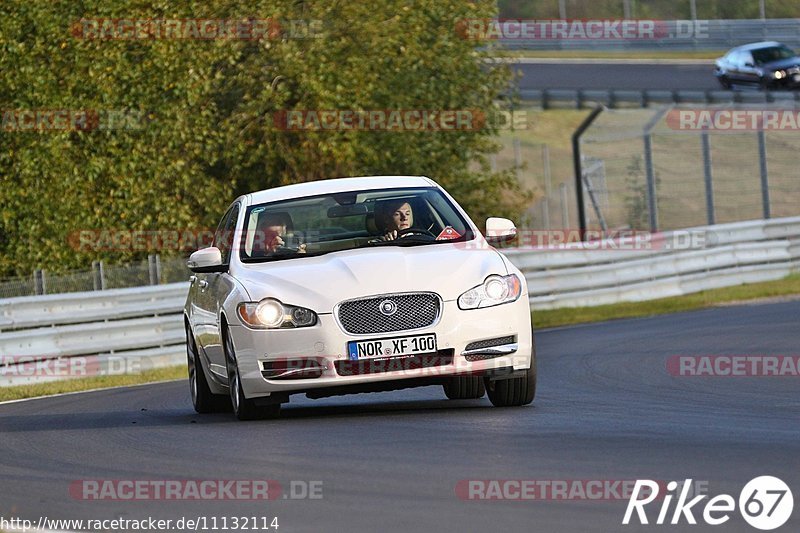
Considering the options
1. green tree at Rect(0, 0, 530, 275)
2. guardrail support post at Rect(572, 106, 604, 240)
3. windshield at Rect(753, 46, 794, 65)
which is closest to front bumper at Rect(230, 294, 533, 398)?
green tree at Rect(0, 0, 530, 275)

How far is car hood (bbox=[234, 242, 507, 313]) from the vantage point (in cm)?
1023

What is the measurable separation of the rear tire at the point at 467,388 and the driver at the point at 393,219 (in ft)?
3.59

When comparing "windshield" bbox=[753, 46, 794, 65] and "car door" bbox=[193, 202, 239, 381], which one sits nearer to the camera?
"car door" bbox=[193, 202, 239, 381]

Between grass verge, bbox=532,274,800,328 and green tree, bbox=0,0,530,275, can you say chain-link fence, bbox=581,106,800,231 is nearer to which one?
grass verge, bbox=532,274,800,328

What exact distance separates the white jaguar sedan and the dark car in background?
129 feet

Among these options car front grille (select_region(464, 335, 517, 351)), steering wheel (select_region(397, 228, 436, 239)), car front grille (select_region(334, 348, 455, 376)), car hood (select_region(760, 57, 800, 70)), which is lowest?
car hood (select_region(760, 57, 800, 70))

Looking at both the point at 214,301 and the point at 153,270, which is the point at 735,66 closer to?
the point at 153,270

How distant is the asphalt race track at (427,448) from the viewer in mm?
6809

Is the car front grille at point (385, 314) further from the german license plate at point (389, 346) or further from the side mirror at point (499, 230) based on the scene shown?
the side mirror at point (499, 230)

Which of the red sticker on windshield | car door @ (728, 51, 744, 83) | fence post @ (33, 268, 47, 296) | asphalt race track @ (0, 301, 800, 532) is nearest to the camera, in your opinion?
asphalt race track @ (0, 301, 800, 532)

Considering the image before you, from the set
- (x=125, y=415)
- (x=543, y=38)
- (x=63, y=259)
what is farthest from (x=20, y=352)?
(x=543, y=38)

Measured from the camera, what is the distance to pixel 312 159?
27.5 metres

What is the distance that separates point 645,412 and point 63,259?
1632cm

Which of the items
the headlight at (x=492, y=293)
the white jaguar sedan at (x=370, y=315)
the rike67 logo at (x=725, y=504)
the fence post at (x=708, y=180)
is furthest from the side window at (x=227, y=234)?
the fence post at (x=708, y=180)
